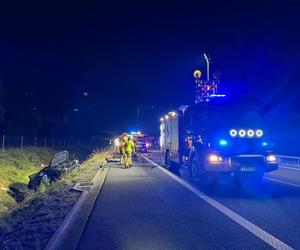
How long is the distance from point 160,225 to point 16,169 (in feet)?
62.0

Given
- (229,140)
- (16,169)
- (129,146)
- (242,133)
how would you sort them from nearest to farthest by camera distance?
1. (229,140)
2. (242,133)
3. (129,146)
4. (16,169)

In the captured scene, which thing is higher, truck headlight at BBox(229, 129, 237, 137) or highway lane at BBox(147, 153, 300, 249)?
truck headlight at BBox(229, 129, 237, 137)

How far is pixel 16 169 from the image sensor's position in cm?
2612

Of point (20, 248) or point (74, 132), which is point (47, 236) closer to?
point (20, 248)

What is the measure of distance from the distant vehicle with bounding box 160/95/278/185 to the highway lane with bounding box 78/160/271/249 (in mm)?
1906

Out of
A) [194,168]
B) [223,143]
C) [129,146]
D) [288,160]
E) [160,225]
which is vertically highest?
[129,146]

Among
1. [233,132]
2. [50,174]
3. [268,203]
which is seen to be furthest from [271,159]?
[50,174]

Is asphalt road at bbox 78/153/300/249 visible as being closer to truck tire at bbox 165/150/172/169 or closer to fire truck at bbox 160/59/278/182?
fire truck at bbox 160/59/278/182

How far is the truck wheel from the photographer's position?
16478 mm

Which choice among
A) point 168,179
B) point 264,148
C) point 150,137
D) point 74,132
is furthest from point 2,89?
point 264,148

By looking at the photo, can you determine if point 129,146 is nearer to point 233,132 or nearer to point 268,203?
point 233,132

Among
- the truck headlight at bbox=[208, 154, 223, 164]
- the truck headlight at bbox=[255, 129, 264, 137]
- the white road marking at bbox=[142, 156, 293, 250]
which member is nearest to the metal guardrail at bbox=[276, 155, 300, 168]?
the truck headlight at bbox=[255, 129, 264, 137]

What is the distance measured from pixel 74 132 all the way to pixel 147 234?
266 feet

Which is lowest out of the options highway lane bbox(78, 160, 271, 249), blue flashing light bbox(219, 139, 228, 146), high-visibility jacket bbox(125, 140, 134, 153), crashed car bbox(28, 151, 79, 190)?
highway lane bbox(78, 160, 271, 249)
